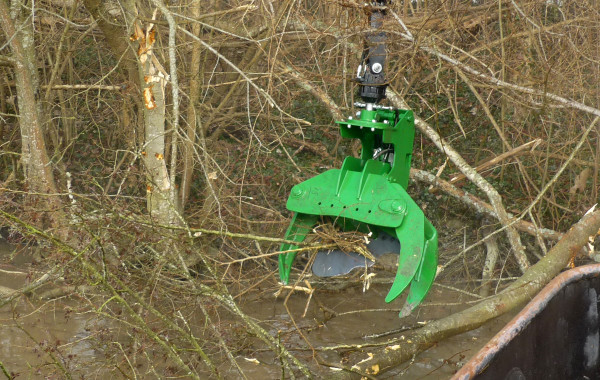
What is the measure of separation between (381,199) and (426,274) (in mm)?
455

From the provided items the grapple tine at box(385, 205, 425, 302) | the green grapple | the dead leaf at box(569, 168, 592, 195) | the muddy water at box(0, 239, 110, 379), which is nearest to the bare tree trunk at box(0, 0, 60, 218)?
the muddy water at box(0, 239, 110, 379)

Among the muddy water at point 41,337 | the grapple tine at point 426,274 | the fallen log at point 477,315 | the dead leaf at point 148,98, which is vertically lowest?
the muddy water at point 41,337

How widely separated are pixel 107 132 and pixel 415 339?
4483 mm

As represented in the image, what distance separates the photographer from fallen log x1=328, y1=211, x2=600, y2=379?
13.6 feet

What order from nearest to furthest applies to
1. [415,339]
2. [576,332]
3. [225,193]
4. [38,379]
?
[576,332] < [415,339] < [38,379] < [225,193]

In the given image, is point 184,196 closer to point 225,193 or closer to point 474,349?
point 225,193

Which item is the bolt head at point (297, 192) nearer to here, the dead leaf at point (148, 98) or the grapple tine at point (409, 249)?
the grapple tine at point (409, 249)

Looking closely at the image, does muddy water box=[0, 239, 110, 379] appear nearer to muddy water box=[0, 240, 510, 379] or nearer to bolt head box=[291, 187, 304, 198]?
muddy water box=[0, 240, 510, 379]

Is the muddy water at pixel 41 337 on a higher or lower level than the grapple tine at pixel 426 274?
lower

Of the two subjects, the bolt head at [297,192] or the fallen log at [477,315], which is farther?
the fallen log at [477,315]

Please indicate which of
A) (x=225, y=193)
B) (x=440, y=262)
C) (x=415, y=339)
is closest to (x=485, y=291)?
(x=440, y=262)

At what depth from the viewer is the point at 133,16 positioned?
16.2 ft

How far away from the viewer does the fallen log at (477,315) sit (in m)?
4.15

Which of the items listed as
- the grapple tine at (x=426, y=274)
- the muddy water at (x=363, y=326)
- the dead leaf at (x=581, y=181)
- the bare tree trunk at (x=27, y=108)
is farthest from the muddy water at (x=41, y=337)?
the dead leaf at (x=581, y=181)
